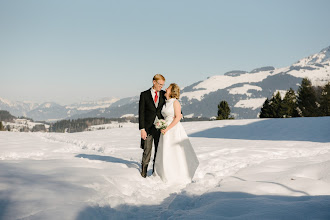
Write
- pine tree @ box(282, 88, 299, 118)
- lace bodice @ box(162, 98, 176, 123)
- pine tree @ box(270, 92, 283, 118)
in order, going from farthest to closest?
pine tree @ box(270, 92, 283, 118) < pine tree @ box(282, 88, 299, 118) < lace bodice @ box(162, 98, 176, 123)

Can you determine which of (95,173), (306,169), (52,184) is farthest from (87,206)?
(306,169)

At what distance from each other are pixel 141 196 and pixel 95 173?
1.67 meters

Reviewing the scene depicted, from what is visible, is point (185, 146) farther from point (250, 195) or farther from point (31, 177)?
point (31, 177)

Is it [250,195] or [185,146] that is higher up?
[185,146]

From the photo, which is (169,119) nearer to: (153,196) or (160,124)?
(160,124)

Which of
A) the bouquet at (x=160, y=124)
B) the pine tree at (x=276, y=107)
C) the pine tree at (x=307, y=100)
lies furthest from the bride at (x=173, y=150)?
the pine tree at (x=276, y=107)

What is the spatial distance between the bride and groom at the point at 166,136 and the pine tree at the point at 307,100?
63.2m

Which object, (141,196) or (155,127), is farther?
(155,127)

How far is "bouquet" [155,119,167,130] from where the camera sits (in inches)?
270

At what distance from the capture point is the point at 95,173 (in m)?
6.59

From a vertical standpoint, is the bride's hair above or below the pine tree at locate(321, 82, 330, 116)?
below

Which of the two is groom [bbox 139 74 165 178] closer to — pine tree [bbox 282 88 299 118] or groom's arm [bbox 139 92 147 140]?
groom's arm [bbox 139 92 147 140]

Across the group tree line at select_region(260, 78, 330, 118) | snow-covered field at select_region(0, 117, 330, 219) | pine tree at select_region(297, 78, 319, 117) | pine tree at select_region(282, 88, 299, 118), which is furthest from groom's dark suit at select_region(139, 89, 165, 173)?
pine tree at select_region(282, 88, 299, 118)

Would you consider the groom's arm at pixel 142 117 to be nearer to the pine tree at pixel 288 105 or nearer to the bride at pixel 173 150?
the bride at pixel 173 150
